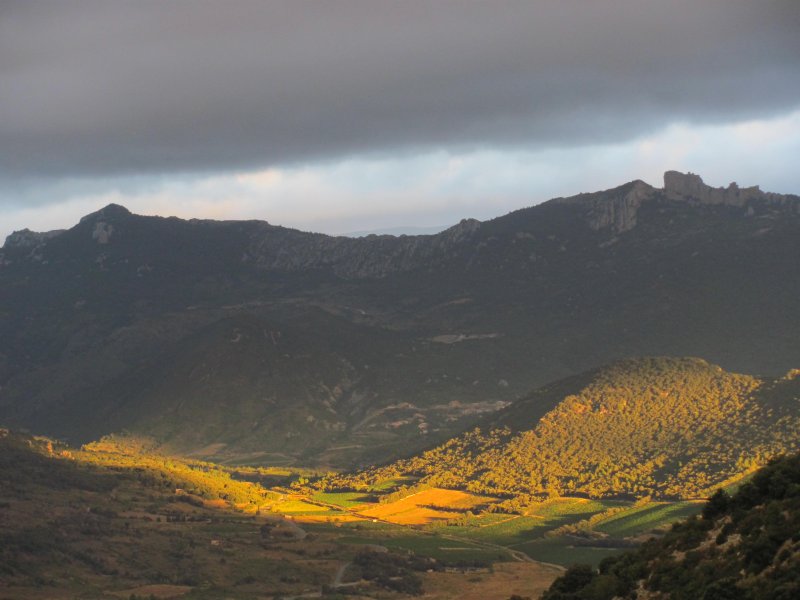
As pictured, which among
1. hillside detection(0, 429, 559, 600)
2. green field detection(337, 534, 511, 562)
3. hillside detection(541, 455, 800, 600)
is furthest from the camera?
green field detection(337, 534, 511, 562)

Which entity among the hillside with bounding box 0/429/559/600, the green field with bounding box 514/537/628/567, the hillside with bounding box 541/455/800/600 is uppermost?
the hillside with bounding box 541/455/800/600

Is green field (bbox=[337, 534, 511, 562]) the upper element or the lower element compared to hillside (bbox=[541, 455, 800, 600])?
lower

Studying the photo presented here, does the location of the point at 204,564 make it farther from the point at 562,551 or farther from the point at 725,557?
the point at 725,557

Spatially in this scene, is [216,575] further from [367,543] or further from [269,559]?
[367,543]

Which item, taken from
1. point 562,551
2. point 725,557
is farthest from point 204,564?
point 725,557

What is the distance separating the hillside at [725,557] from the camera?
2062 inches

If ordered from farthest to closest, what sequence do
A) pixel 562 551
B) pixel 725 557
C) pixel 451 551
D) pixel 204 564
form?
1. pixel 451 551
2. pixel 562 551
3. pixel 204 564
4. pixel 725 557

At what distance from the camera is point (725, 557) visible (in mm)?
58750

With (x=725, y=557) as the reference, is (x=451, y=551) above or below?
below

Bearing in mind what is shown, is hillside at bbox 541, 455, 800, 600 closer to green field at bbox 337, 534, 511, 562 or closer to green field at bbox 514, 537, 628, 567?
green field at bbox 514, 537, 628, 567

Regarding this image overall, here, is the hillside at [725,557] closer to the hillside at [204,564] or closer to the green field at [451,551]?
the hillside at [204,564]

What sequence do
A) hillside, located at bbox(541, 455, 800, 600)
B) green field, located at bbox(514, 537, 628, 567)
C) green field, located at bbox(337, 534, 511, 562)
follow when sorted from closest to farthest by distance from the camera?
hillside, located at bbox(541, 455, 800, 600), green field, located at bbox(514, 537, 628, 567), green field, located at bbox(337, 534, 511, 562)

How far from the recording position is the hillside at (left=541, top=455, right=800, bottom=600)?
52.4 meters

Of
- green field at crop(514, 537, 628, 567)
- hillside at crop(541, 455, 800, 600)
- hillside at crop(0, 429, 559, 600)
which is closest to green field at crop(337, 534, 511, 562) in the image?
hillside at crop(0, 429, 559, 600)
